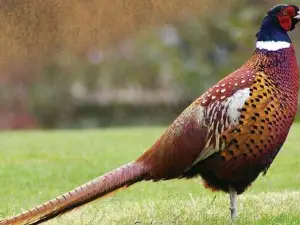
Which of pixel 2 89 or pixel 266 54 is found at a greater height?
pixel 266 54

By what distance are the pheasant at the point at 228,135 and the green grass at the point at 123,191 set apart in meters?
0.41

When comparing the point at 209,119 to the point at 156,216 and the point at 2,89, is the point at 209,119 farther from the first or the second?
the point at 2,89

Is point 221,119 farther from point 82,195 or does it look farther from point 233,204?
point 82,195

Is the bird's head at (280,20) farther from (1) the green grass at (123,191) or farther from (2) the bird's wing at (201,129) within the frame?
(1) the green grass at (123,191)

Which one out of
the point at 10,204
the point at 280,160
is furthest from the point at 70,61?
the point at 10,204

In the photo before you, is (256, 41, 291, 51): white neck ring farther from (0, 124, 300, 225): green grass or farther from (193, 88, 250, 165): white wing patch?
(0, 124, 300, 225): green grass

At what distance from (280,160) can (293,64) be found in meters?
4.72

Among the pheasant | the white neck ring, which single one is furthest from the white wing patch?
the white neck ring

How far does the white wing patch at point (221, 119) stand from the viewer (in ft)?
16.6

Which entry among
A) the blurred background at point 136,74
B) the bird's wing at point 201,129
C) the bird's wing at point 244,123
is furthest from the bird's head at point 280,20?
the blurred background at point 136,74

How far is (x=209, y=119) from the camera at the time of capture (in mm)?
5117

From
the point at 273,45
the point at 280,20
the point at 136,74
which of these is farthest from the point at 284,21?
the point at 136,74

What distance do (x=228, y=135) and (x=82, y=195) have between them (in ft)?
3.10

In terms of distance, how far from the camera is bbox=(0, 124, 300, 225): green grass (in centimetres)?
568
